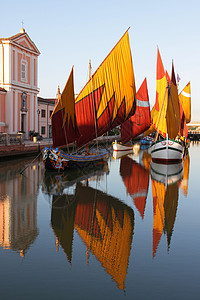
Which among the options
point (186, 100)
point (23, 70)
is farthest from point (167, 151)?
point (186, 100)

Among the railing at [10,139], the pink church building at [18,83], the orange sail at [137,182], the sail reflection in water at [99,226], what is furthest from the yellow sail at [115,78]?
the pink church building at [18,83]

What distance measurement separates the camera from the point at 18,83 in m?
46.9

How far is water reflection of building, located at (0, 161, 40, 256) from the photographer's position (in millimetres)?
12102

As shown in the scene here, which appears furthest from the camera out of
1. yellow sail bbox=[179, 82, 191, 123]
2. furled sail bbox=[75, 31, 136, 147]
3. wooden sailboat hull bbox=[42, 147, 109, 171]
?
yellow sail bbox=[179, 82, 191, 123]

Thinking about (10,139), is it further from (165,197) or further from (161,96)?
(165,197)

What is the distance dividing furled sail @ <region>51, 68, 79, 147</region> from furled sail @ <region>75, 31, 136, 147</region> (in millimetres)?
1680

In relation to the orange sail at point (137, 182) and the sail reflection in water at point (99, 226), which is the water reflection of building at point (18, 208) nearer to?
the sail reflection in water at point (99, 226)

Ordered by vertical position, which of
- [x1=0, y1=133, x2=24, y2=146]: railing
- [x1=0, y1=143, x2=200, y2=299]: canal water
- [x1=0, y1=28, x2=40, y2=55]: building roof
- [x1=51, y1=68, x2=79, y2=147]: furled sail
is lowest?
[x1=0, y1=143, x2=200, y2=299]: canal water

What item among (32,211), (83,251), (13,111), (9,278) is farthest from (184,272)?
(13,111)

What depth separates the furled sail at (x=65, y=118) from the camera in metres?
27.2

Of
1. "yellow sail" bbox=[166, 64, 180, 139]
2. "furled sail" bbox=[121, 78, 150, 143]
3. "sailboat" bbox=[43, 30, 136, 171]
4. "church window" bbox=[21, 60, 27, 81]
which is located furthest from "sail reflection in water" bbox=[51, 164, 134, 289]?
"church window" bbox=[21, 60, 27, 81]

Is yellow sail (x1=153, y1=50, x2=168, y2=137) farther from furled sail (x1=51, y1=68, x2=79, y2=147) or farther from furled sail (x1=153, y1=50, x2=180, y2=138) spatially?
furled sail (x1=51, y1=68, x2=79, y2=147)

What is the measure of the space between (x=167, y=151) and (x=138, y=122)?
18.1 m

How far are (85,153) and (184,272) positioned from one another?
2408cm
